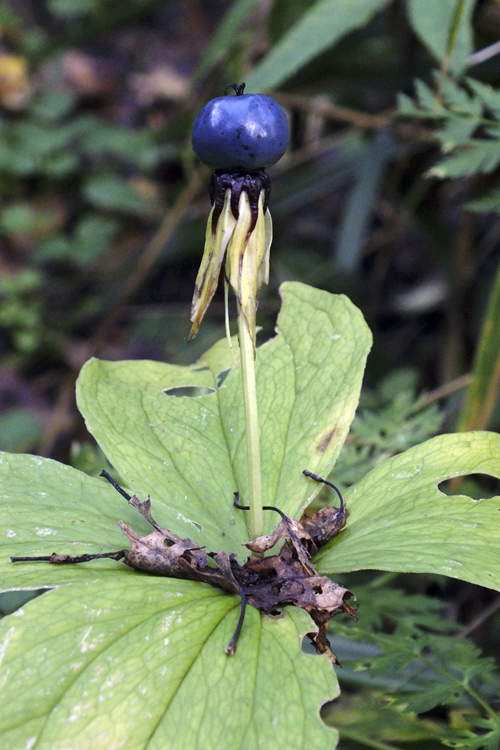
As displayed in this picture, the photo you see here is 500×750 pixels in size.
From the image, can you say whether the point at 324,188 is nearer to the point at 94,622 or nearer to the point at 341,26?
the point at 341,26

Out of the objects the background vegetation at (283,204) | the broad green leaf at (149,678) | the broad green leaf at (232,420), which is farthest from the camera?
the background vegetation at (283,204)

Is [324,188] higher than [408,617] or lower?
higher

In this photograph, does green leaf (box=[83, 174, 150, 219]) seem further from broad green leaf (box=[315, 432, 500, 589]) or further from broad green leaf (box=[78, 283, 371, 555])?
broad green leaf (box=[315, 432, 500, 589])

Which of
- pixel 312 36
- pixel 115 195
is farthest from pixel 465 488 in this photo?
pixel 115 195

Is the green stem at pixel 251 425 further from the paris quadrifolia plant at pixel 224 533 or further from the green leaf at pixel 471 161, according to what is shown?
the green leaf at pixel 471 161

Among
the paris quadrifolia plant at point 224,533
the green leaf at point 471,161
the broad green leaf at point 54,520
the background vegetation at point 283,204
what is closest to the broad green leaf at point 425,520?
the paris quadrifolia plant at point 224,533

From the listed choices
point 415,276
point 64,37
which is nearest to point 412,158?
point 415,276
